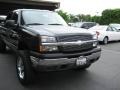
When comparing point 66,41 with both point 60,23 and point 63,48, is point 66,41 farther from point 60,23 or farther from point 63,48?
point 60,23

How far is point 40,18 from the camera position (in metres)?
6.19

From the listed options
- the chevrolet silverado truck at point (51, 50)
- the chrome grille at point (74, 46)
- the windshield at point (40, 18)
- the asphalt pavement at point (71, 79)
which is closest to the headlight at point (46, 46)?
the chevrolet silverado truck at point (51, 50)

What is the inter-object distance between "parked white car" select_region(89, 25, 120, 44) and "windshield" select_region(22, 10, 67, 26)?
6.99m

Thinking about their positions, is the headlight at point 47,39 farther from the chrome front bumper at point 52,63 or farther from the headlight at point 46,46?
the chrome front bumper at point 52,63

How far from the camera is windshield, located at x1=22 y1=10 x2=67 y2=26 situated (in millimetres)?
5918

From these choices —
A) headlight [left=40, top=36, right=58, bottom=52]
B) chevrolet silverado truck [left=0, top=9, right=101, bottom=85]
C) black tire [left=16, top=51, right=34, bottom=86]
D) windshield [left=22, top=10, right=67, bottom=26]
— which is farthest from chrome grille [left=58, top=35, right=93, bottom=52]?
windshield [left=22, top=10, right=67, bottom=26]

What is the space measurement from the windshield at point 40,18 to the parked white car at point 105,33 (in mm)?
6986

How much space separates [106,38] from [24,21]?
9056mm

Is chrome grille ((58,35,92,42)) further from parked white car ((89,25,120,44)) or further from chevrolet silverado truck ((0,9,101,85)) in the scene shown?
parked white car ((89,25,120,44))

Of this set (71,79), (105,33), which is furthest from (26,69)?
(105,33)

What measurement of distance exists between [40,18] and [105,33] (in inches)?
330

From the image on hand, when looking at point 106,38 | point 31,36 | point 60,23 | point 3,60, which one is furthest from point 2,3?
point 31,36

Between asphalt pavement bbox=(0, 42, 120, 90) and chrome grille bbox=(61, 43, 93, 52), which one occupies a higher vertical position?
chrome grille bbox=(61, 43, 93, 52)

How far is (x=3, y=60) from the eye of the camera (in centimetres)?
780
